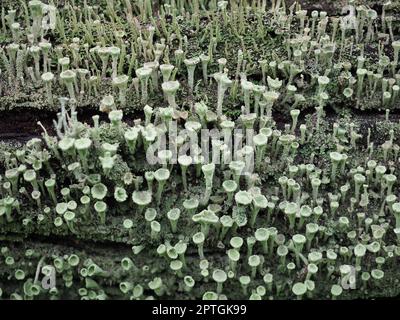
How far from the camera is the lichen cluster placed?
90.4 inches

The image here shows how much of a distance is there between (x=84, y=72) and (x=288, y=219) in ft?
4.06

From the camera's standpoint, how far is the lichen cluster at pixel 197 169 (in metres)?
2.29

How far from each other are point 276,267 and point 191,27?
1.50 m

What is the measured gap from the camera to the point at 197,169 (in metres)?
2.48

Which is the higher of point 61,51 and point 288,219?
point 61,51

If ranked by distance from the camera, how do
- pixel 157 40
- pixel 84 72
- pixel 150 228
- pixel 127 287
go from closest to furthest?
1. pixel 127 287
2. pixel 150 228
3. pixel 84 72
4. pixel 157 40

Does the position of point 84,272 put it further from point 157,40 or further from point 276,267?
point 157,40

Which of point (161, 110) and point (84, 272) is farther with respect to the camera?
point (161, 110)

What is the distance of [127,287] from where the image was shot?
2236mm

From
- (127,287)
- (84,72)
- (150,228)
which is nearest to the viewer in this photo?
(127,287)
